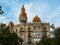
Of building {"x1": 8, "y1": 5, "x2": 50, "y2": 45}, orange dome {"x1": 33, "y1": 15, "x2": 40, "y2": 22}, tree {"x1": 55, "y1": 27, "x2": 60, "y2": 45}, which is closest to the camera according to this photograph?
tree {"x1": 55, "y1": 27, "x2": 60, "y2": 45}

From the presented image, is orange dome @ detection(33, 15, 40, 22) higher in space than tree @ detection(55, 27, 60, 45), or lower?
higher

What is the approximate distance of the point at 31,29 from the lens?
481 ft

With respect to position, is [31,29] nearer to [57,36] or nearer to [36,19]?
[36,19]

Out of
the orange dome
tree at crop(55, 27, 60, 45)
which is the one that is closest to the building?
the orange dome

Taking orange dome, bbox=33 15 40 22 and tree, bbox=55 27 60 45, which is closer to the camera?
tree, bbox=55 27 60 45

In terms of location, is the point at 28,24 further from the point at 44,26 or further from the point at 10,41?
the point at 10,41

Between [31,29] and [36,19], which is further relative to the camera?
[31,29]

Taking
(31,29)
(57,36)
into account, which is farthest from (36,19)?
(57,36)

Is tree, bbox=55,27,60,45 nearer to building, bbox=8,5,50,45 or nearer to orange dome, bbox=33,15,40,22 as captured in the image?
building, bbox=8,5,50,45

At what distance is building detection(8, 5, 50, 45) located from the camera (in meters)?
144

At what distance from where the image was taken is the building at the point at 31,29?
144m

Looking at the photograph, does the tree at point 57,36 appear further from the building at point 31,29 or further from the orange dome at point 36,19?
the orange dome at point 36,19

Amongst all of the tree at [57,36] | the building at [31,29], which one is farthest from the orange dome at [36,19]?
the tree at [57,36]

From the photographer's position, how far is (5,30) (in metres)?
84.9
